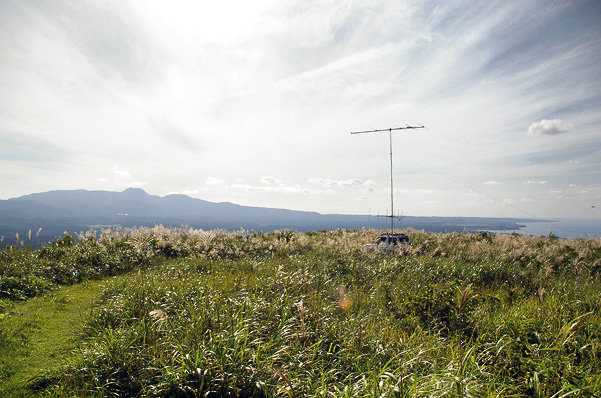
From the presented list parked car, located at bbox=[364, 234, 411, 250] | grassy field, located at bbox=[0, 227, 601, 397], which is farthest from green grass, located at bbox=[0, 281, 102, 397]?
parked car, located at bbox=[364, 234, 411, 250]

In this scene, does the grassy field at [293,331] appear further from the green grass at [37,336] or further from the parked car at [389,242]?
the parked car at [389,242]

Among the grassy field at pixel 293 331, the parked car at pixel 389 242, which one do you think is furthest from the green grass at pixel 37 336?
the parked car at pixel 389 242

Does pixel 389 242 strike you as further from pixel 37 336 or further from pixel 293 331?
pixel 37 336

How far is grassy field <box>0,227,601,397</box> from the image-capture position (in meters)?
3.49

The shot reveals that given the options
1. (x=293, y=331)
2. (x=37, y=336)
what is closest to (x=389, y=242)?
(x=293, y=331)

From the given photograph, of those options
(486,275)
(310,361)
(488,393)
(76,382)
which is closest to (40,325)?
(76,382)

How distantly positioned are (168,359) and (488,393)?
156 inches

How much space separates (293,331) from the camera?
488 cm

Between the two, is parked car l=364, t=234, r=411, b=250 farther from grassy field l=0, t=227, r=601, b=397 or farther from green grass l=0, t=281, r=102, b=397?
green grass l=0, t=281, r=102, b=397

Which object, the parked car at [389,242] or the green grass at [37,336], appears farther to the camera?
the parked car at [389,242]

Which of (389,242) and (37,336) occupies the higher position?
(389,242)

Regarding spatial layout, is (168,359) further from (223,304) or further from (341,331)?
(341,331)

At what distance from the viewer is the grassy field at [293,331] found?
3494 millimetres

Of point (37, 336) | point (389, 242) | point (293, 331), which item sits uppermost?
point (389, 242)
